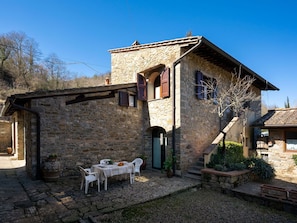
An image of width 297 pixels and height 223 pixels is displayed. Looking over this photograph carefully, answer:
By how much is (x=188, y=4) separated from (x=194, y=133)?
6.29m

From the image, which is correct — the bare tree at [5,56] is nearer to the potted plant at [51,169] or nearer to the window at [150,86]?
the window at [150,86]

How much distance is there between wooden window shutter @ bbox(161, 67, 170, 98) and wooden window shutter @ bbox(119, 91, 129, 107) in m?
1.76

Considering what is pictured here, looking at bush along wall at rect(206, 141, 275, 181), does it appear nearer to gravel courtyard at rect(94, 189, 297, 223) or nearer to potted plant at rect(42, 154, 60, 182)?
gravel courtyard at rect(94, 189, 297, 223)

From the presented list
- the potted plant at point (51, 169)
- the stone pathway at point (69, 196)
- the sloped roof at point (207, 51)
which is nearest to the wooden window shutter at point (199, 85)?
the sloped roof at point (207, 51)

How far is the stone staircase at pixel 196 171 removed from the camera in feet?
24.7

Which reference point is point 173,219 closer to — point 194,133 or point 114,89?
point 194,133

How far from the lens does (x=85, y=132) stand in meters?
7.84

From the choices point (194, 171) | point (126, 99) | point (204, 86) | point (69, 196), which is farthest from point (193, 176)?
point (69, 196)

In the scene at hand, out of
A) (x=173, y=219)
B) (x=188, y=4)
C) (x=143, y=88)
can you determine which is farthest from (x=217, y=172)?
(x=188, y=4)

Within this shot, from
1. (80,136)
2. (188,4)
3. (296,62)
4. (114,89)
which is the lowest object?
(80,136)

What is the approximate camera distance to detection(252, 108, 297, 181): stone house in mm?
9365

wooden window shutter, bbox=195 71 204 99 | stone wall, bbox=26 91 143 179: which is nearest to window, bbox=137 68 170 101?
stone wall, bbox=26 91 143 179

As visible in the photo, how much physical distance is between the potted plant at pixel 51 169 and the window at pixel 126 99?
144 inches

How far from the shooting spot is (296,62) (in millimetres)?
12328
